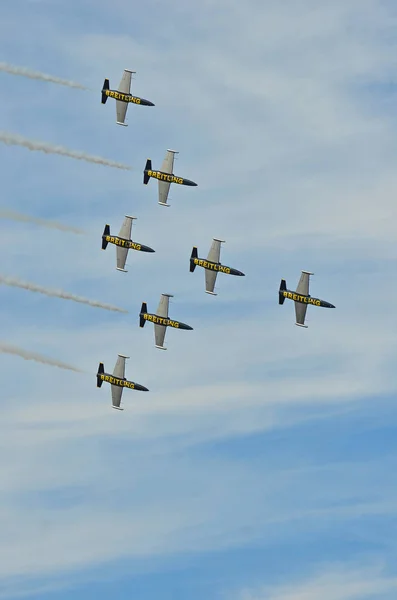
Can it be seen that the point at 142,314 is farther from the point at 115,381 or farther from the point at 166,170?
the point at 166,170

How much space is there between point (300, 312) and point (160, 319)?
2019 cm

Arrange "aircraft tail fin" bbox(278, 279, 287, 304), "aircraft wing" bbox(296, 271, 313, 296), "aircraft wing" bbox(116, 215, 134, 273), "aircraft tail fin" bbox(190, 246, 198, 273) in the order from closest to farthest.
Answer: "aircraft tail fin" bbox(278, 279, 287, 304) → "aircraft wing" bbox(116, 215, 134, 273) → "aircraft wing" bbox(296, 271, 313, 296) → "aircraft tail fin" bbox(190, 246, 198, 273)

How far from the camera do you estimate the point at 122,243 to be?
185125 mm

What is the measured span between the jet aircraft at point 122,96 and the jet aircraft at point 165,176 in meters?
7.80

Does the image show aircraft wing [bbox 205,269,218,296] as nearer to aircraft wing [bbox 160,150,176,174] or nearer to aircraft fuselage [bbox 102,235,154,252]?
aircraft fuselage [bbox 102,235,154,252]

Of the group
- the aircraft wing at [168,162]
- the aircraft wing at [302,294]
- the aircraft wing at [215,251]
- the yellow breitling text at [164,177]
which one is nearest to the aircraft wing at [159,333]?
the aircraft wing at [215,251]

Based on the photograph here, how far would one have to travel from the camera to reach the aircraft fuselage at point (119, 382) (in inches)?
7269

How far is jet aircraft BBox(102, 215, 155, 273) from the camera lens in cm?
18500

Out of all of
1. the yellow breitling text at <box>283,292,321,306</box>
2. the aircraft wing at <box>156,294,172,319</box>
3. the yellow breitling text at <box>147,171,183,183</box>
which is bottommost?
the aircraft wing at <box>156,294,172,319</box>

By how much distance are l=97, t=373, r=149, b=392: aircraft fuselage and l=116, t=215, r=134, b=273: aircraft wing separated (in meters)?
15.3

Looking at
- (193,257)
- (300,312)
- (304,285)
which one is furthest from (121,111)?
(300,312)

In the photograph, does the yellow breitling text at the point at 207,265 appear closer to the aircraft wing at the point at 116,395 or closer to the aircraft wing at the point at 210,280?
the aircraft wing at the point at 210,280

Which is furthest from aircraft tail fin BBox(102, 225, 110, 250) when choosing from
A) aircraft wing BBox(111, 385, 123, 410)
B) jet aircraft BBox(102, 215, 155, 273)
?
aircraft wing BBox(111, 385, 123, 410)

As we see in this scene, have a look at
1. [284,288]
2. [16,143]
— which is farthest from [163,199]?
[16,143]
